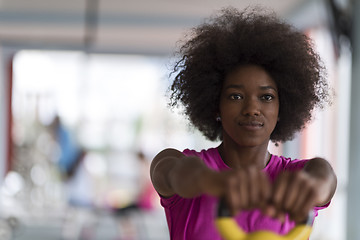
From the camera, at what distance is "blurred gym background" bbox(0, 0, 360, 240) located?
643 cm

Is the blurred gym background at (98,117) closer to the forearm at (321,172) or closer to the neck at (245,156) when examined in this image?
the neck at (245,156)

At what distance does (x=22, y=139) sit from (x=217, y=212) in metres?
8.59

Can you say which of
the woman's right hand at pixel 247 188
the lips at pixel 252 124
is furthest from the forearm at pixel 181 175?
the lips at pixel 252 124

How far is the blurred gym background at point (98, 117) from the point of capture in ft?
21.1

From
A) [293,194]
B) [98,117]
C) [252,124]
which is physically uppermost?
[98,117]

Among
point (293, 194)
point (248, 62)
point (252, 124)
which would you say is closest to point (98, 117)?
point (248, 62)

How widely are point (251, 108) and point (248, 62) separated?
18 centimetres

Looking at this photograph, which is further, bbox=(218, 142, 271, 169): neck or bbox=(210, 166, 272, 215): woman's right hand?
bbox=(218, 142, 271, 169): neck

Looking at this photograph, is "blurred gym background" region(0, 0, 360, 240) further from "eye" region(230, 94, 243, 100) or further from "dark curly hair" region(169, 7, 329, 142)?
"eye" region(230, 94, 243, 100)

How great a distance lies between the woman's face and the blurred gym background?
118 inches

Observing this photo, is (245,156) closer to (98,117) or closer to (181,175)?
(181,175)

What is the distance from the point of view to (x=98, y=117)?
9.88 metres

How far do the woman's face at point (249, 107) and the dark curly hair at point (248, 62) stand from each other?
7 cm

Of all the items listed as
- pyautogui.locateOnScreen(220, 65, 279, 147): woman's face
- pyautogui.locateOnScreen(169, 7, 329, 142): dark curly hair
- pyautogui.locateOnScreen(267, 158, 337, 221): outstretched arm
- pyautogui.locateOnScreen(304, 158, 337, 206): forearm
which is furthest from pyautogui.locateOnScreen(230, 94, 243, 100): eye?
pyautogui.locateOnScreen(267, 158, 337, 221): outstretched arm
